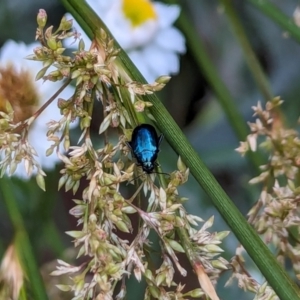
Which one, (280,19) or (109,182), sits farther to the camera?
(280,19)

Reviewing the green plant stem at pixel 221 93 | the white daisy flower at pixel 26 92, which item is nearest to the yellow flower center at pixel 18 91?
the white daisy flower at pixel 26 92

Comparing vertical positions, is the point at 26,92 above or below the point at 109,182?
above

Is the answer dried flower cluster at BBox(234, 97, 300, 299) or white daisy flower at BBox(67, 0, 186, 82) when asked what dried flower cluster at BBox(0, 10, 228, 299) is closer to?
dried flower cluster at BBox(234, 97, 300, 299)

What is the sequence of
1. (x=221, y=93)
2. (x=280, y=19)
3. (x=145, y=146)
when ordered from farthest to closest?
(x=221, y=93) → (x=280, y=19) → (x=145, y=146)

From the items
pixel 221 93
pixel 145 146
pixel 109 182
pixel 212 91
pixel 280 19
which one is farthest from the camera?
pixel 212 91

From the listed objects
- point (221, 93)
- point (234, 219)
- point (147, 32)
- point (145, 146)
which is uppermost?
point (147, 32)

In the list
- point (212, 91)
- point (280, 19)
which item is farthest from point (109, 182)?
point (212, 91)

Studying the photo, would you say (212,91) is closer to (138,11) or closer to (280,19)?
(138,11)

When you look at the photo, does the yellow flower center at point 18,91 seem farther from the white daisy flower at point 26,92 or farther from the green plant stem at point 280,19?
the green plant stem at point 280,19

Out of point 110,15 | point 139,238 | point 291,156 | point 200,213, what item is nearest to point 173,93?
point 200,213
